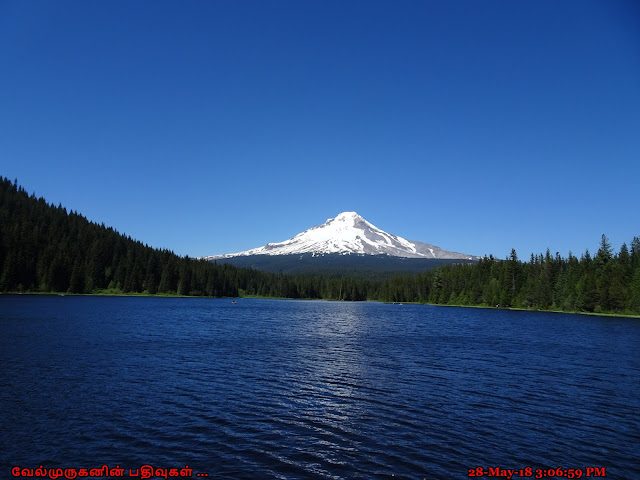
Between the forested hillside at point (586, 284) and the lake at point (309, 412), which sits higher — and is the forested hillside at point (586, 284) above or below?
above

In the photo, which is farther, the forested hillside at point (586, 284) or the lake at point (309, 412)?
the forested hillside at point (586, 284)

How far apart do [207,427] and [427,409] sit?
14.8 meters
